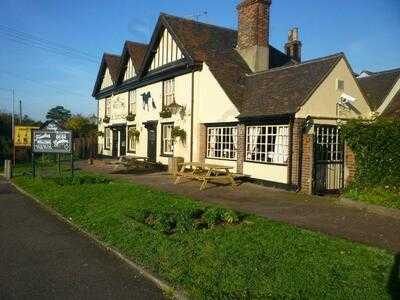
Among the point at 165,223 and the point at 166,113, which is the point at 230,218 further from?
the point at 166,113

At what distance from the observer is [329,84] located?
16.4 meters

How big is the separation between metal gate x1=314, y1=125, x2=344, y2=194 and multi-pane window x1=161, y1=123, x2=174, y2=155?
9354 millimetres

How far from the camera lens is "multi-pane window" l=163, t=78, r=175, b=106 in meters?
23.7

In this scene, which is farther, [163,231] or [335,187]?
[335,187]

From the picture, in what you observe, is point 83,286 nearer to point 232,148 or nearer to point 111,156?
point 232,148

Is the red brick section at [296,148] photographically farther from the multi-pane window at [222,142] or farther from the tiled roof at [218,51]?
the multi-pane window at [222,142]

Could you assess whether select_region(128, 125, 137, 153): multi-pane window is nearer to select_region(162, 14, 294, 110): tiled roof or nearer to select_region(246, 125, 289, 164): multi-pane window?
select_region(162, 14, 294, 110): tiled roof

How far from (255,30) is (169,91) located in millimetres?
5308

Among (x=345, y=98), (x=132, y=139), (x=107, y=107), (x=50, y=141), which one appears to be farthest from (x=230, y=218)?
(x=107, y=107)

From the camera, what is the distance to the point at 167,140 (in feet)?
80.1

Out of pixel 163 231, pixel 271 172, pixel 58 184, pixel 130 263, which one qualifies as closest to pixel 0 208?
pixel 58 184

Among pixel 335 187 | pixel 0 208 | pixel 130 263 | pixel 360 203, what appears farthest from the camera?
pixel 335 187

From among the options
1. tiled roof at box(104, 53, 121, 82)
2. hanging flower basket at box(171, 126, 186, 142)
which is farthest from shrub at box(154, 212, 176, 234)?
tiled roof at box(104, 53, 121, 82)

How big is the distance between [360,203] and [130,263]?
701 cm
